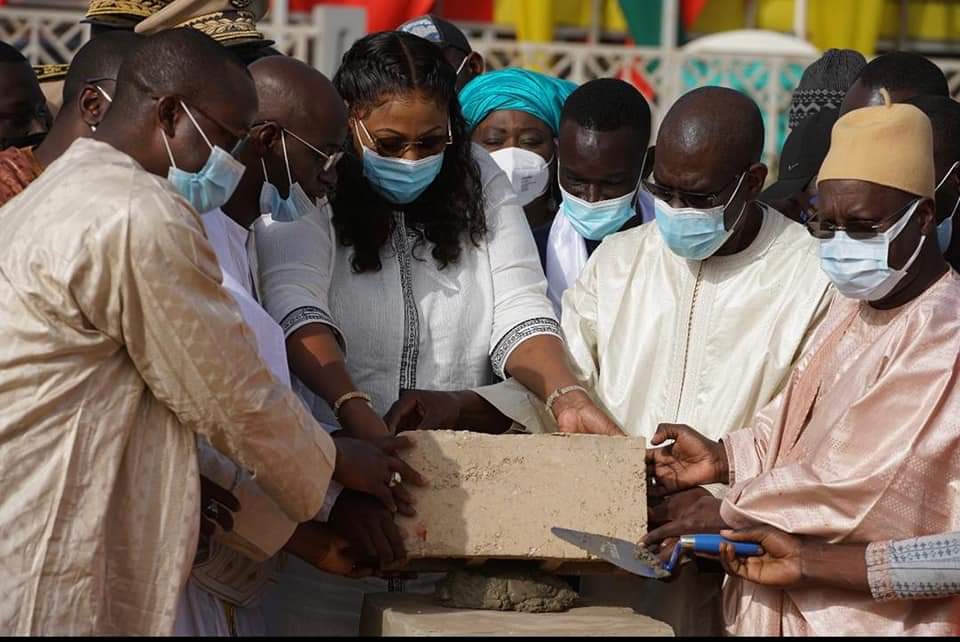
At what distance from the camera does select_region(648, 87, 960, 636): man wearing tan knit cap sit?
4066 millimetres

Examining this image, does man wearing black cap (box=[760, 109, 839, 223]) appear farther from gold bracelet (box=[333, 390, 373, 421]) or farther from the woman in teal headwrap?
gold bracelet (box=[333, 390, 373, 421])

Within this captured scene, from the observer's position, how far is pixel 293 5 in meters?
14.1

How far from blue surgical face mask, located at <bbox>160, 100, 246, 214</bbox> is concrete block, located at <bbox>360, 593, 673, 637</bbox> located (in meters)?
1.19

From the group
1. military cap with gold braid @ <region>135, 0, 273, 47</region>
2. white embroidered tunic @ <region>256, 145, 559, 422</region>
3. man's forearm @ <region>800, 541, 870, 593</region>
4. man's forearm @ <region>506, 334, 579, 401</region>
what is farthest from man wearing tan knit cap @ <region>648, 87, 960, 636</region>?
military cap with gold braid @ <region>135, 0, 273, 47</region>

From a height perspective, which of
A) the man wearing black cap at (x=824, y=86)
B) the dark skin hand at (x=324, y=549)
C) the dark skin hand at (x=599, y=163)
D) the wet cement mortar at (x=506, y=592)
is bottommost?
the wet cement mortar at (x=506, y=592)

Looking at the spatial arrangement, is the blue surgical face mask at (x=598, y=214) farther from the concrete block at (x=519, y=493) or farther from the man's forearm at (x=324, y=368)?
the concrete block at (x=519, y=493)

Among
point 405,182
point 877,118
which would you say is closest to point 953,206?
point 877,118

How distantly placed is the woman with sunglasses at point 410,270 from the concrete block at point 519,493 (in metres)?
0.52

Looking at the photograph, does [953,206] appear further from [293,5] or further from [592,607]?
[293,5]

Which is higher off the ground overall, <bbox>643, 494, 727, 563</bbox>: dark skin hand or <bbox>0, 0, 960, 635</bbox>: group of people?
<bbox>0, 0, 960, 635</bbox>: group of people

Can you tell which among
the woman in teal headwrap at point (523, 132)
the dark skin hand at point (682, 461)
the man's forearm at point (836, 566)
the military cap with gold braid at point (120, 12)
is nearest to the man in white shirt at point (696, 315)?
the dark skin hand at point (682, 461)

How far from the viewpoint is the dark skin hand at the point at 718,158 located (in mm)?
4918

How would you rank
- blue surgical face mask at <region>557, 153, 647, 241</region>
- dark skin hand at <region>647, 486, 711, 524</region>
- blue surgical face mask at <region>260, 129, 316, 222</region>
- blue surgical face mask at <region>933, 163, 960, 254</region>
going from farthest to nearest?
blue surgical face mask at <region>557, 153, 647, 241</region>
blue surgical face mask at <region>933, 163, 960, 254</region>
blue surgical face mask at <region>260, 129, 316, 222</region>
dark skin hand at <region>647, 486, 711, 524</region>

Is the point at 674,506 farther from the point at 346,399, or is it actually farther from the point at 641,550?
the point at 346,399
